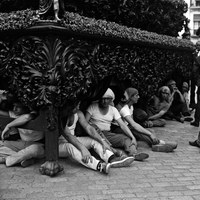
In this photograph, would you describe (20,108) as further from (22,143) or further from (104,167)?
(104,167)

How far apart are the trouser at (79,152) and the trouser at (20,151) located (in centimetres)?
33

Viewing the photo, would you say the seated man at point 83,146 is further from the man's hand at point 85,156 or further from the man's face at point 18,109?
the man's face at point 18,109

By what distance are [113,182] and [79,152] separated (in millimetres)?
756

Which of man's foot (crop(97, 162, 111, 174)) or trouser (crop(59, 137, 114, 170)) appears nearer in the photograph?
man's foot (crop(97, 162, 111, 174))

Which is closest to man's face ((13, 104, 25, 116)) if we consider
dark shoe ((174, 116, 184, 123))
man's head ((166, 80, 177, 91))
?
man's head ((166, 80, 177, 91))

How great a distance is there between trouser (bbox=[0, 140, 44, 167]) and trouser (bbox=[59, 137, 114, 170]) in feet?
1.09

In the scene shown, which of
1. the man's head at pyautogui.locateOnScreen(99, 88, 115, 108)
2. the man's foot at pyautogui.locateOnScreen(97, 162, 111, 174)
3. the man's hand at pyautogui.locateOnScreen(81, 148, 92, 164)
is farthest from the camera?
the man's head at pyautogui.locateOnScreen(99, 88, 115, 108)

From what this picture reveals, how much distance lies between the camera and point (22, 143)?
5.13 metres

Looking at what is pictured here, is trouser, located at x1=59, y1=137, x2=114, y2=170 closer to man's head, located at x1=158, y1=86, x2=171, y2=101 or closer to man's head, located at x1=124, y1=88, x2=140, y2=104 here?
man's head, located at x1=124, y1=88, x2=140, y2=104

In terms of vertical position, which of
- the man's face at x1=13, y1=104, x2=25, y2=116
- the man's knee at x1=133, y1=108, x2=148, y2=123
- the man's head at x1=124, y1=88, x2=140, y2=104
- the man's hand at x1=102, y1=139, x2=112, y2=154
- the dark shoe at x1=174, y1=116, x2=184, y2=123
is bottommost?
the dark shoe at x1=174, y1=116, x2=184, y2=123

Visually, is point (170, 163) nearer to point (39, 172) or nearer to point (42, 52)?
point (39, 172)

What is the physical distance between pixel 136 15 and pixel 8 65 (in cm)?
376

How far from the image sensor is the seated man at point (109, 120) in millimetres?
5465

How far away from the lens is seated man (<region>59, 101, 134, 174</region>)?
15.1ft
